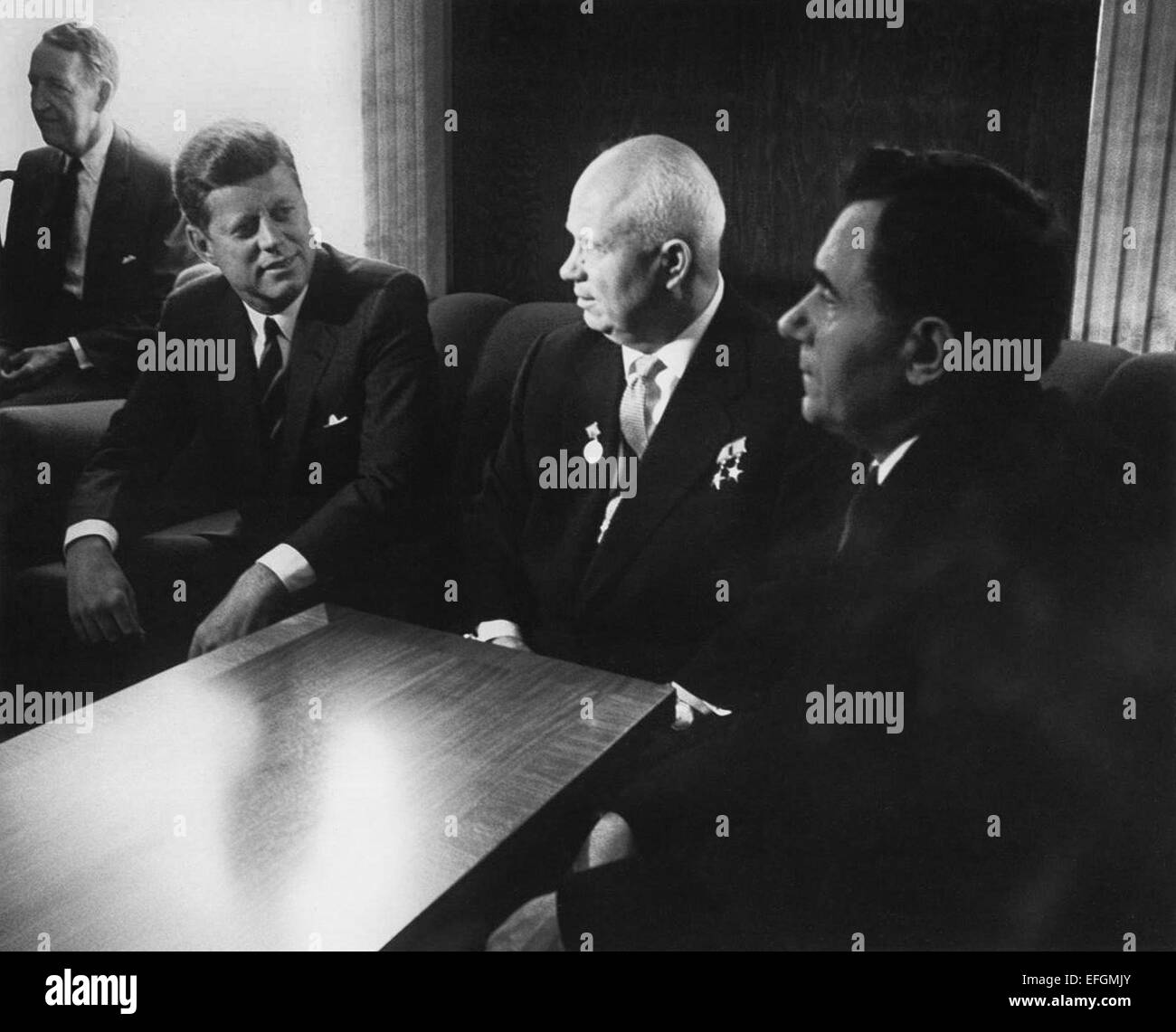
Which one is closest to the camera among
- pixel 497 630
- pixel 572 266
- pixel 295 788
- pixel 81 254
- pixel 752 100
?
pixel 295 788

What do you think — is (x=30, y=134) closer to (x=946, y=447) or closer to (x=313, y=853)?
(x=313, y=853)

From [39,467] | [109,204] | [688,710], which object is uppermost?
[109,204]

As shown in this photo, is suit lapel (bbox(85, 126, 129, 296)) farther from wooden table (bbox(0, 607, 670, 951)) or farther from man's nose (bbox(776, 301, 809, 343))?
man's nose (bbox(776, 301, 809, 343))

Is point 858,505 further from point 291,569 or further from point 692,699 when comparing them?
point 291,569

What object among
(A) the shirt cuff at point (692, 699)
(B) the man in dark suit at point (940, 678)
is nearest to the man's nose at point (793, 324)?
(B) the man in dark suit at point (940, 678)

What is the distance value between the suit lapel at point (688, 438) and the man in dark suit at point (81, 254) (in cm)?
97

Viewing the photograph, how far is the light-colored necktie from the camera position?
1771 mm

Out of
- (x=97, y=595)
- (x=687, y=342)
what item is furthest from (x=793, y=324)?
(x=97, y=595)

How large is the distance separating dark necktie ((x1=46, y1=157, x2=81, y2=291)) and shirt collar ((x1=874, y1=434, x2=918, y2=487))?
155cm

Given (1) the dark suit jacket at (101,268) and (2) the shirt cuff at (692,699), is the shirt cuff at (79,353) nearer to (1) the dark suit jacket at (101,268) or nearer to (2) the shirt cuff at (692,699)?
(1) the dark suit jacket at (101,268)

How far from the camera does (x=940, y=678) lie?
152cm

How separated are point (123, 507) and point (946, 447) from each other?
59.7 inches

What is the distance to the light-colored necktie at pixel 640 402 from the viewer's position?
177 cm

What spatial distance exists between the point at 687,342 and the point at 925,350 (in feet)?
1.29
